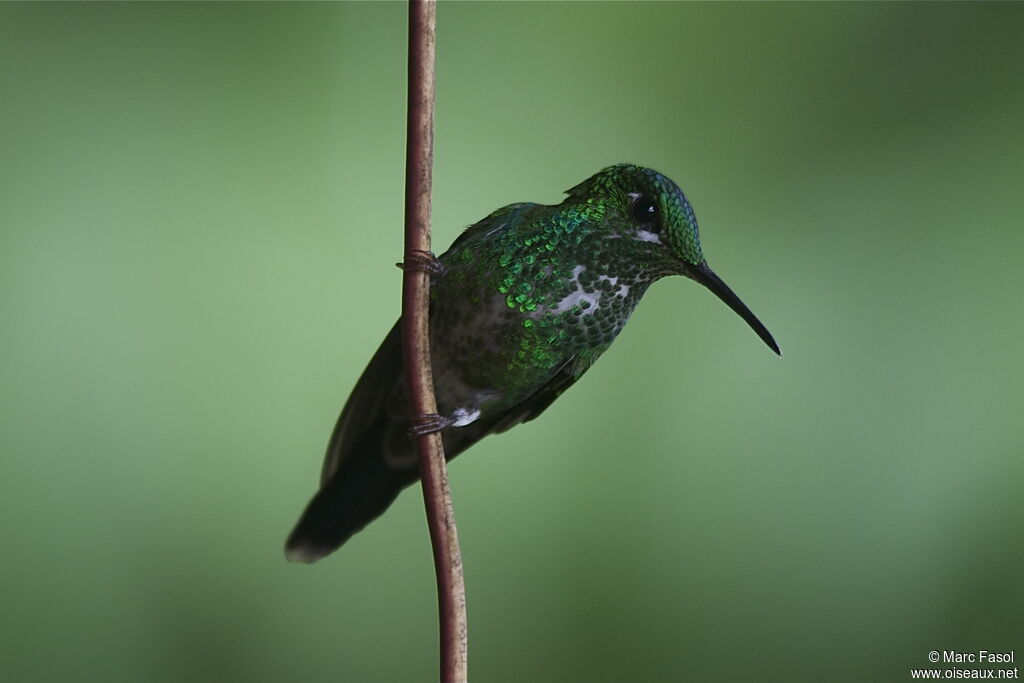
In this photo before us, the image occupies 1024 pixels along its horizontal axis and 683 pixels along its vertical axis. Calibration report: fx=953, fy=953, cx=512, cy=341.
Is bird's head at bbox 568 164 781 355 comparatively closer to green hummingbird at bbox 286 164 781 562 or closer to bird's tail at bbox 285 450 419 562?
green hummingbird at bbox 286 164 781 562

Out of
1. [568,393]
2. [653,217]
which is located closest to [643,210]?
[653,217]

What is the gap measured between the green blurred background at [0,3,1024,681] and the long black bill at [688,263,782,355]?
91 centimetres

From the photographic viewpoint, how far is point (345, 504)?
2.62 feet

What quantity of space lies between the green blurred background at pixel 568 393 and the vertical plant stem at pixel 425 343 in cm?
101

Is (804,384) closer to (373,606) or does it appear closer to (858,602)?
(858,602)

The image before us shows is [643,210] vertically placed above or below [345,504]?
above

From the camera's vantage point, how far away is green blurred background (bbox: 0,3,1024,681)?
1.44m

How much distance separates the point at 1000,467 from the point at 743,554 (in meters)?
0.44

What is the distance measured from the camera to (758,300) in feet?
5.21

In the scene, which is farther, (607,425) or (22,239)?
(607,425)

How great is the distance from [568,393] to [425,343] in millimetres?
1050

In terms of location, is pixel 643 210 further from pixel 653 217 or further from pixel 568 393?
pixel 568 393

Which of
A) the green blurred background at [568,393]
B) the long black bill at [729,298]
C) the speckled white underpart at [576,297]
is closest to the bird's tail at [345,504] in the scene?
the speckled white underpart at [576,297]

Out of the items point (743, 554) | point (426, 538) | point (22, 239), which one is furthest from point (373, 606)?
point (22, 239)
